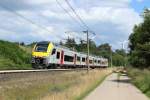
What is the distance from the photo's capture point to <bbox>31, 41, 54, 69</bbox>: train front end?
51688 mm

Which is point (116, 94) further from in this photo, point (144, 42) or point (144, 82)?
point (144, 42)

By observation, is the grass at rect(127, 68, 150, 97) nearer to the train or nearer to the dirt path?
the dirt path

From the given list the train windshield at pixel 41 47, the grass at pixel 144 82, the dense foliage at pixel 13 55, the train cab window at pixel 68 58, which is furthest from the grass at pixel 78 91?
the dense foliage at pixel 13 55

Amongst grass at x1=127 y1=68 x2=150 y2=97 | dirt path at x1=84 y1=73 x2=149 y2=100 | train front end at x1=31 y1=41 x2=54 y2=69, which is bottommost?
dirt path at x1=84 y1=73 x2=149 y2=100

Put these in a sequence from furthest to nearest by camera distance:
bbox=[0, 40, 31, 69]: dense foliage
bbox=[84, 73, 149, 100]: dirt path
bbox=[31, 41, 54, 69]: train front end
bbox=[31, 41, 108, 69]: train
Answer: bbox=[0, 40, 31, 69]: dense foliage → bbox=[31, 41, 108, 69]: train → bbox=[31, 41, 54, 69]: train front end → bbox=[84, 73, 149, 100]: dirt path

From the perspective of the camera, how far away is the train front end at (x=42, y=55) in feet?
170

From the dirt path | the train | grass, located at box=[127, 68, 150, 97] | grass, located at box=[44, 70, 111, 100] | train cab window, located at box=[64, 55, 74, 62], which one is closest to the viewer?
grass, located at box=[44, 70, 111, 100]

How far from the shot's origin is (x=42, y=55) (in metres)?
51.8

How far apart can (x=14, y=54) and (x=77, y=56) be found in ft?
46.9

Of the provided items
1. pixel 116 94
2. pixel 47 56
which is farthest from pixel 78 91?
pixel 47 56

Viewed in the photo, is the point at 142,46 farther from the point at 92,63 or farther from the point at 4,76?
the point at 92,63

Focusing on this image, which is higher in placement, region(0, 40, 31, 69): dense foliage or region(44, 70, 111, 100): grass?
region(0, 40, 31, 69): dense foliage

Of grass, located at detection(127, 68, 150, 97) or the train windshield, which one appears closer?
grass, located at detection(127, 68, 150, 97)

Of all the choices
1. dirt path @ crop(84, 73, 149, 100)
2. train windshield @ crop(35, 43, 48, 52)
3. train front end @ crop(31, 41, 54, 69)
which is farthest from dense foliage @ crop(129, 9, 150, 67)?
dirt path @ crop(84, 73, 149, 100)
